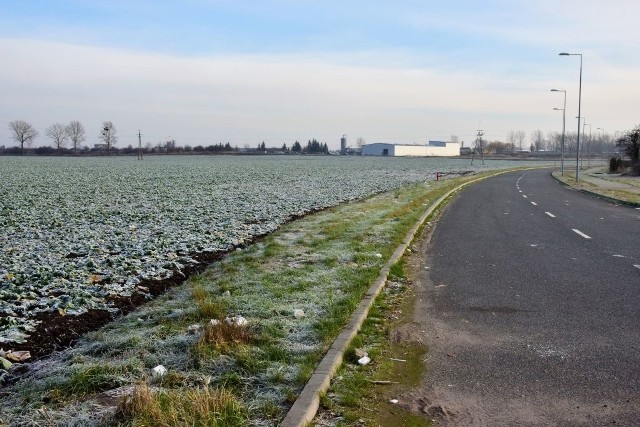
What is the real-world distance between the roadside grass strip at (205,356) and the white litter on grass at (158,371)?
0.03 feet

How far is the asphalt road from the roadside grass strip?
117 centimetres

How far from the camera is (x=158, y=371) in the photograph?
17.6ft

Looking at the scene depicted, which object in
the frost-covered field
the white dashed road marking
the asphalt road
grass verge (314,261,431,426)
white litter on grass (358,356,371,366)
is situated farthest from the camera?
the white dashed road marking

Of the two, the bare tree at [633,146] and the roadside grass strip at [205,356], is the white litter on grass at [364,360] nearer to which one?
the roadside grass strip at [205,356]

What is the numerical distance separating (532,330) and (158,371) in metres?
4.20

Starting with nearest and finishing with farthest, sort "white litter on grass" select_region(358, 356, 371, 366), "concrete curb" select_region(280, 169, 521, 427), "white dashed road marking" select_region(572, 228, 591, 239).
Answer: "concrete curb" select_region(280, 169, 521, 427) < "white litter on grass" select_region(358, 356, 371, 366) < "white dashed road marking" select_region(572, 228, 591, 239)

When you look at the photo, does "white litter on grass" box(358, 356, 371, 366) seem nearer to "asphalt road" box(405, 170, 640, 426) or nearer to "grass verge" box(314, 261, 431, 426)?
"grass verge" box(314, 261, 431, 426)

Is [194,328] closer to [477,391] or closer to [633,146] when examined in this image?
[477,391]

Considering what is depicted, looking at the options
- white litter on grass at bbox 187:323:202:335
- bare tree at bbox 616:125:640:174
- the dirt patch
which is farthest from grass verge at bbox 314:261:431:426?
bare tree at bbox 616:125:640:174

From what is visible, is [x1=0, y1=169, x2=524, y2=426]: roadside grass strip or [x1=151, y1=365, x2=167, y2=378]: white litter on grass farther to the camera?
[x1=151, y1=365, x2=167, y2=378]: white litter on grass

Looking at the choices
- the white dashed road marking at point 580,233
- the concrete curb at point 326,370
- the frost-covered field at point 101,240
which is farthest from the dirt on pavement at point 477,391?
the white dashed road marking at point 580,233

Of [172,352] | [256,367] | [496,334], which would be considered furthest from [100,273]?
[496,334]

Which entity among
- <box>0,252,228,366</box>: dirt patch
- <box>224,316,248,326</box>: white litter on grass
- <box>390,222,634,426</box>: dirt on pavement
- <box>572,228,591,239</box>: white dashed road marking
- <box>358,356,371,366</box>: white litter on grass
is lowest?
<box>572,228,591,239</box>: white dashed road marking

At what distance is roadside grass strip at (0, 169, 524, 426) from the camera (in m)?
4.45
